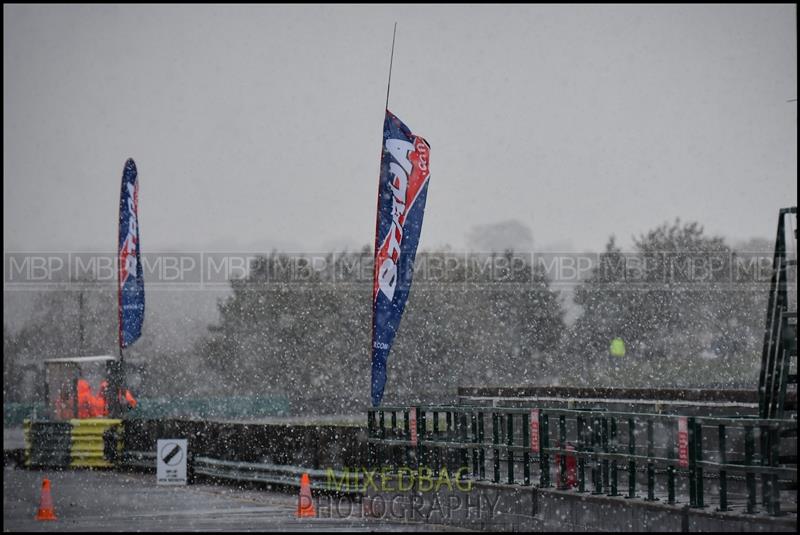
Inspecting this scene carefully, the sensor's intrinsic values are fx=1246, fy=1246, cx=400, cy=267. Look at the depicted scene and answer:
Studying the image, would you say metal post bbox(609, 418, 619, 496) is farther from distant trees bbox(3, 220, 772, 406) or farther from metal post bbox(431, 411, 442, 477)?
distant trees bbox(3, 220, 772, 406)

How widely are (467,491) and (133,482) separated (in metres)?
11.4

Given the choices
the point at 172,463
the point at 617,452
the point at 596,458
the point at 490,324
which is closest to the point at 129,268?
the point at 172,463

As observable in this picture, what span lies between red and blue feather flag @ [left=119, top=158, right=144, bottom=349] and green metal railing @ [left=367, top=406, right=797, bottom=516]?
9.74 m

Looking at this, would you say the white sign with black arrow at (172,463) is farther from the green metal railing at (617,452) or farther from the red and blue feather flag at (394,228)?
the red and blue feather flag at (394,228)

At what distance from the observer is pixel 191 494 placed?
2328 cm

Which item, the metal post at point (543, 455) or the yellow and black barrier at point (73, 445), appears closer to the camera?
the metal post at point (543, 455)

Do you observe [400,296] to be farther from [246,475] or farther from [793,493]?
[246,475]

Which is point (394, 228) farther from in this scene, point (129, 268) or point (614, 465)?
point (129, 268)

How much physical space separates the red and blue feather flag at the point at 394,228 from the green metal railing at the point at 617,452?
1.28 metres

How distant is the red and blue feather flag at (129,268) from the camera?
29.7 metres

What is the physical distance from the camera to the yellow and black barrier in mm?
31438

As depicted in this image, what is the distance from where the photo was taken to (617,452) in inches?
592

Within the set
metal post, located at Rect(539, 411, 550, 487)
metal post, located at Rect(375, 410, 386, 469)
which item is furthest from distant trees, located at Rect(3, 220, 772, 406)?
metal post, located at Rect(539, 411, 550, 487)

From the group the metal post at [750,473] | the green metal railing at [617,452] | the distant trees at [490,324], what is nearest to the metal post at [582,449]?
the green metal railing at [617,452]
